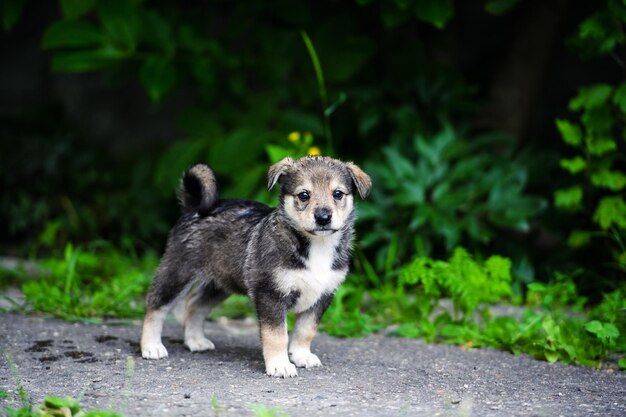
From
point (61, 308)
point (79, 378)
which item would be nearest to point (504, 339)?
point (79, 378)

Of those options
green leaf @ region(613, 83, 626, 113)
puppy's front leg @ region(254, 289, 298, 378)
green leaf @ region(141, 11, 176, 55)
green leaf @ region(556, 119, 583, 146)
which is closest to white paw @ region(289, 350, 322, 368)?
puppy's front leg @ region(254, 289, 298, 378)

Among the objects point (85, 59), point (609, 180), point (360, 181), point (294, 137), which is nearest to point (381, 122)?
point (294, 137)

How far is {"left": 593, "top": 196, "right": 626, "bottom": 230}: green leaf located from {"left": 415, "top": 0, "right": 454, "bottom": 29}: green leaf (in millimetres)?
1782

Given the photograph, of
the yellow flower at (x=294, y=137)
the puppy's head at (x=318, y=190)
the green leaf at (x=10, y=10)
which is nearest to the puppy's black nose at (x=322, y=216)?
the puppy's head at (x=318, y=190)

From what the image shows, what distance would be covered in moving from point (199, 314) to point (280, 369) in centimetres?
94

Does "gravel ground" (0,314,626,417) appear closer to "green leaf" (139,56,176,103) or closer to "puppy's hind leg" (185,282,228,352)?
"puppy's hind leg" (185,282,228,352)

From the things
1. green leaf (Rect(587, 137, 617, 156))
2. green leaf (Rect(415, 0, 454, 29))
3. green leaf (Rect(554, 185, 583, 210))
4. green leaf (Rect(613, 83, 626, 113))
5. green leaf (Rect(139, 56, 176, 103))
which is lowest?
green leaf (Rect(554, 185, 583, 210))

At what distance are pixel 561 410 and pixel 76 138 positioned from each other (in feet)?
23.8

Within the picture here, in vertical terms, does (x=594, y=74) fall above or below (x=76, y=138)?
above

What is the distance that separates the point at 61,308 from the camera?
6195 mm

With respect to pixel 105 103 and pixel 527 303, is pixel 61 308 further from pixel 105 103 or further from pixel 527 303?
pixel 105 103

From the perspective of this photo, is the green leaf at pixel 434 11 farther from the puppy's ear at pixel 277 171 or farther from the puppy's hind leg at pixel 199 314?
the puppy's hind leg at pixel 199 314

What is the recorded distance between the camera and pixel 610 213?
645cm

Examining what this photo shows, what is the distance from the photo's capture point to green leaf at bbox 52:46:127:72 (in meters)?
7.03
